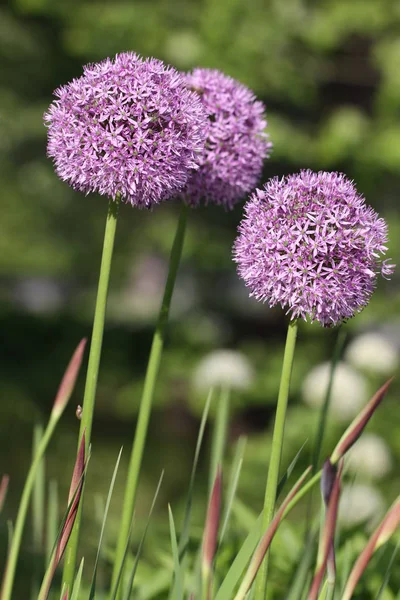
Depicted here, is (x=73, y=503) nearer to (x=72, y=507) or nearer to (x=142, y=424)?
(x=72, y=507)

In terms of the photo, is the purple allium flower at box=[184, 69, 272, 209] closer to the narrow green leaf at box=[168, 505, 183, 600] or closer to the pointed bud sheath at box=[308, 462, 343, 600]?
the narrow green leaf at box=[168, 505, 183, 600]

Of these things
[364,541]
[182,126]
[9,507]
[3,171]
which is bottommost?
[9,507]

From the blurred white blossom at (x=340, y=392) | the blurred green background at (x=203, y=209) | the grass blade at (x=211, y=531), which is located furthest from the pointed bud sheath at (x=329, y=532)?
the blurred green background at (x=203, y=209)

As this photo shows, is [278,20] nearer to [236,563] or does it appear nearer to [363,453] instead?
[363,453]

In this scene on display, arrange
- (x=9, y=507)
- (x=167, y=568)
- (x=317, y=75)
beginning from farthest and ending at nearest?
1. (x=317, y=75)
2. (x=9, y=507)
3. (x=167, y=568)

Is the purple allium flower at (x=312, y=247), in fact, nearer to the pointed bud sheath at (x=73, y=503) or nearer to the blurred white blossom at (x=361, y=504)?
the pointed bud sheath at (x=73, y=503)

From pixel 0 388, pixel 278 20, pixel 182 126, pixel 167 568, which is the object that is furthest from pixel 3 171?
pixel 182 126

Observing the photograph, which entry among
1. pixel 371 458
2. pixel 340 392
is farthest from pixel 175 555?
pixel 340 392
